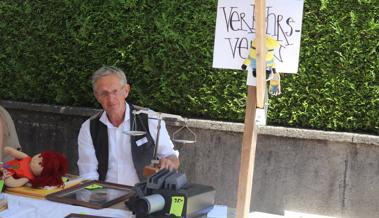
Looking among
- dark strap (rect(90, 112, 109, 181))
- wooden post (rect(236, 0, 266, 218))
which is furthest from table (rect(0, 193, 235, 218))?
dark strap (rect(90, 112, 109, 181))

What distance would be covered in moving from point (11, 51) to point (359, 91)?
3.42m

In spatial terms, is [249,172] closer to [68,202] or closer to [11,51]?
[68,202]

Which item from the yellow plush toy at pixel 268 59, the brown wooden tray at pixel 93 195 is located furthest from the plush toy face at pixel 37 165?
the yellow plush toy at pixel 268 59

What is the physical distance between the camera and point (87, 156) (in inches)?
126

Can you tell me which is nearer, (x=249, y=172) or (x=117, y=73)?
(x=249, y=172)

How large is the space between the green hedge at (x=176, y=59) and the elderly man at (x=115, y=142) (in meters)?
1.40

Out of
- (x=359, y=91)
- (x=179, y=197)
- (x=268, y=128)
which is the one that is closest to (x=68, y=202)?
(x=179, y=197)

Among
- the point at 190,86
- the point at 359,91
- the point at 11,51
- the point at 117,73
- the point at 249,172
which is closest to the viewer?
the point at 249,172

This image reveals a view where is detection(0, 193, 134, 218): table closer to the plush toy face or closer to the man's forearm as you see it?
the plush toy face

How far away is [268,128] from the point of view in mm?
4336

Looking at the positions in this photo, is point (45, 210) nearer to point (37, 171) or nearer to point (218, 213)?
point (37, 171)

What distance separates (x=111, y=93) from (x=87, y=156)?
436 mm

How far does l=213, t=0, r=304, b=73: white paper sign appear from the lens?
8.16 ft

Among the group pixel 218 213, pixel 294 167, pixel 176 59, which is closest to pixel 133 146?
pixel 218 213
